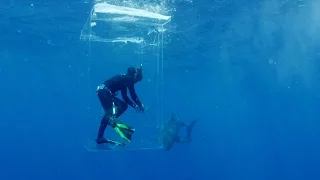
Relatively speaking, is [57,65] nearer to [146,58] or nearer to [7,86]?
[7,86]

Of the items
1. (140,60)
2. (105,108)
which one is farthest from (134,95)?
(140,60)

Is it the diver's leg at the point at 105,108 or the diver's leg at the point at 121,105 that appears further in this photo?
the diver's leg at the point at 121,105

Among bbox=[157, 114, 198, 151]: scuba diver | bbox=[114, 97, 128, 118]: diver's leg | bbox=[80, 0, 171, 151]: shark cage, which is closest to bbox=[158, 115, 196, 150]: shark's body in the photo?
bbox=[157, 114, 198, 151]: scuba diver

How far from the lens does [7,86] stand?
204 ft

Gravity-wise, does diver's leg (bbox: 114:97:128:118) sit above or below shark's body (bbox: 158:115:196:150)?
above

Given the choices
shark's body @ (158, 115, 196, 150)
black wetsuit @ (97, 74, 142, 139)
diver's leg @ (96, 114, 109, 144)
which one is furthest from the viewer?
shark's body @ (158, 115, 196, 150)

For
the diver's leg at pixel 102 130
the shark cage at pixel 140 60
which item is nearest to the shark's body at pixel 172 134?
the shark cage at pixel 140 60

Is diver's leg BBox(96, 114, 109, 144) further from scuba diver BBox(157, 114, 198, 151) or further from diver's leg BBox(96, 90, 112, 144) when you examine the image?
scuba diver BBox(157, 114, 198, 151)

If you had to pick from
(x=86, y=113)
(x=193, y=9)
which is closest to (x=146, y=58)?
(x=86, y=113)

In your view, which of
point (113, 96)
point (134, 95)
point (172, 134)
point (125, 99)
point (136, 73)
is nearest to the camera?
point (136, 73)

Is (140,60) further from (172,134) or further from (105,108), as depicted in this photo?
(172,134)

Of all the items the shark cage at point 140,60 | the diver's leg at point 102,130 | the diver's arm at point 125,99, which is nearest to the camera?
the diver's leg at point 102,130

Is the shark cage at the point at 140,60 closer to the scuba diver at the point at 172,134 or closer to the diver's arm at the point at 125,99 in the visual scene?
the diver's arm at the point at 125,99

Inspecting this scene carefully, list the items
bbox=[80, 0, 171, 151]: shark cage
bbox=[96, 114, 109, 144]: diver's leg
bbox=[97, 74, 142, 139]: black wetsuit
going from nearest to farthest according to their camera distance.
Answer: bbox=[96, 114, 109, 144]: diver's leg < bbox=[97, 74, 142, 139]: black wetsuit < bbox=[80, 0, 171, 151]: shark cage
